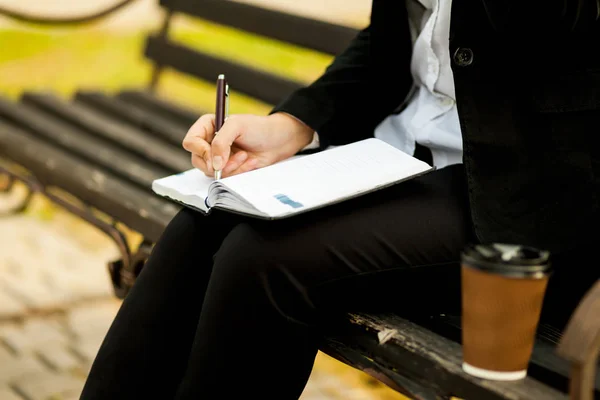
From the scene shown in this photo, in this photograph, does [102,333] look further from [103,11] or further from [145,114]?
[103,11]

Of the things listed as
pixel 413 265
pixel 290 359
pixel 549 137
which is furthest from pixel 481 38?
pixel 290 359

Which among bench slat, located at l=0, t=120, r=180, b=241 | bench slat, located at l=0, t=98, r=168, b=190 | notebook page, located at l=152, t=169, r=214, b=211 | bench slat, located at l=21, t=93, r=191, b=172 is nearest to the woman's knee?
notebook page, located at l=152, t=169, r=214, b=211

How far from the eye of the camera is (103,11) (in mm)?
3656

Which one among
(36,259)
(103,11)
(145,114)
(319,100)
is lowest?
(36,259)

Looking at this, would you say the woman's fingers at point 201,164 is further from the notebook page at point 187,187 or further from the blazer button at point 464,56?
the blazer button at point 464,56

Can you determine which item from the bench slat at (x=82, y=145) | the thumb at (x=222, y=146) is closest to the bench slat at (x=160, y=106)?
the bench slat at (x=82, y=145)

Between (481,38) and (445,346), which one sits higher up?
(481,38)

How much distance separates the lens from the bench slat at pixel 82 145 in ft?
9.07

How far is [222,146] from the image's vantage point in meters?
1.80

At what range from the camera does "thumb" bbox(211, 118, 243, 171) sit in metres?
1.80

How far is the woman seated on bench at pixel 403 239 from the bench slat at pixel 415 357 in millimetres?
40

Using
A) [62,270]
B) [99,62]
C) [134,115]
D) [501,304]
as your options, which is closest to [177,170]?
[134,115]

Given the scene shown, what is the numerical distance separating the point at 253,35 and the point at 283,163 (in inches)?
71.2

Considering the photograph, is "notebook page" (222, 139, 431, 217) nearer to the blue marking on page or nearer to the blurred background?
the blue marking on page
